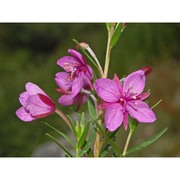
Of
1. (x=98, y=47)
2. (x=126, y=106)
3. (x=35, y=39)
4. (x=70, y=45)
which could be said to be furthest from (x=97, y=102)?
(x=35, y=39)

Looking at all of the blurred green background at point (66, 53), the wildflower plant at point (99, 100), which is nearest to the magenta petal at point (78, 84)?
the wildflower plant at point (99, 100)

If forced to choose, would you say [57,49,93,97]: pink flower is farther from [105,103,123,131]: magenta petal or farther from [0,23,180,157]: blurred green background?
[0,23,180,157]: blurred green background

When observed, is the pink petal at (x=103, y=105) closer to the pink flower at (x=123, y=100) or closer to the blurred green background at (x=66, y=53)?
the pink flower at (x=123, y=100)

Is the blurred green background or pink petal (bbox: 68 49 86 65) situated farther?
the blurred green background

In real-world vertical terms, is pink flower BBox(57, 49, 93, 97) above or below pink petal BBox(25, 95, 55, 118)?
above

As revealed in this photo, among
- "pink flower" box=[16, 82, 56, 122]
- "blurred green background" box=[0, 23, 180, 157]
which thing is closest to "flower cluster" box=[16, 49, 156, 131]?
"pink flower" box=[16, 82, 56, 122]

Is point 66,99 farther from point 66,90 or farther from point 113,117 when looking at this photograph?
point 113,117

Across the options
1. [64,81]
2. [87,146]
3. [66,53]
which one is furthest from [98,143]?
[66,53]
